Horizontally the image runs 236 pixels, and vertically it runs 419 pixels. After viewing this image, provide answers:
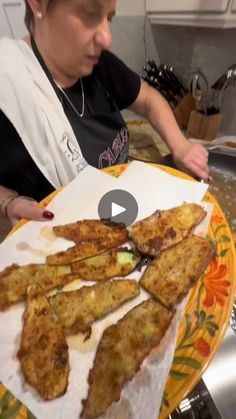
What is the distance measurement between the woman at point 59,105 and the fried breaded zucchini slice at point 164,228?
0.19m

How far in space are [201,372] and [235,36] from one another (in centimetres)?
121

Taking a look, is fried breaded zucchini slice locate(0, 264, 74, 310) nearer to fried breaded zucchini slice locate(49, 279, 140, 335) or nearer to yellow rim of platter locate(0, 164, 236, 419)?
fried breaded zucchini slice locate(49, 279, 140, 335)

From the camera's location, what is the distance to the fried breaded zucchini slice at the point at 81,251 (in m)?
0.54

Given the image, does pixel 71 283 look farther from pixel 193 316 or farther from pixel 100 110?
pixel 100 110

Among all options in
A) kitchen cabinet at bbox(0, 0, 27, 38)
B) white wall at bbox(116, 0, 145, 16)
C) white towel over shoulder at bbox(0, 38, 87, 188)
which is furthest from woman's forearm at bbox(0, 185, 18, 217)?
white wall at bbox(116, 0, 145, 16)

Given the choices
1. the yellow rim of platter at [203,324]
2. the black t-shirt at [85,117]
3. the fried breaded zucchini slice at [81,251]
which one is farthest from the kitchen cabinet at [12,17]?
the yellow rim of platter at [203,324]

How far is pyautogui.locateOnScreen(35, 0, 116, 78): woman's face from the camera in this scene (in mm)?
522

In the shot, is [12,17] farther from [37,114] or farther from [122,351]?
[122,351]

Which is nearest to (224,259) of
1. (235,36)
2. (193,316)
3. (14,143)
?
(193,316)

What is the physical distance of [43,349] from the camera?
43 centimetres

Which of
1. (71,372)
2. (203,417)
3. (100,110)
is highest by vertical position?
(100,110)

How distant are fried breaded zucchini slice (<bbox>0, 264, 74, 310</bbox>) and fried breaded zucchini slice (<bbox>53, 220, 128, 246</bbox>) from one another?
7cm

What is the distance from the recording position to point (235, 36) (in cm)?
107
